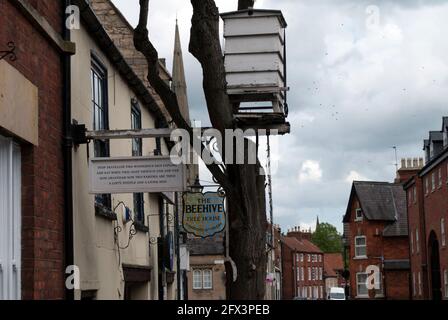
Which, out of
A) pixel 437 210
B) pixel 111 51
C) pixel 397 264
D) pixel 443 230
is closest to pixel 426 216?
pixel 437 210

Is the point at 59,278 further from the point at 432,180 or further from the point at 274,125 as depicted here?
the point at 432,180

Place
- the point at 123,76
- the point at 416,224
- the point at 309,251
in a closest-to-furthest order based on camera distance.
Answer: the point at 123,76, the point at 416,224, the point at 309,251

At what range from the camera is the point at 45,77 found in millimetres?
9336

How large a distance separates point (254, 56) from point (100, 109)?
142 inches

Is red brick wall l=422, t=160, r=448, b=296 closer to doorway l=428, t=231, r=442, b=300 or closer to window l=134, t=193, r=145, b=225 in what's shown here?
doorway l=428, t=231, r=442, b=300

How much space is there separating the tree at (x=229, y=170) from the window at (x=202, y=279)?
48484mm

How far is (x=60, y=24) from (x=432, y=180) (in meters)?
37.8

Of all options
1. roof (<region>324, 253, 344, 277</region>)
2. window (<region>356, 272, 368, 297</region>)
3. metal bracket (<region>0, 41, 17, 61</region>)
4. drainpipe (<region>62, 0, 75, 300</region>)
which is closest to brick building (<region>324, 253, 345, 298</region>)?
roof (<region>324, 253, 344, 277</region>)

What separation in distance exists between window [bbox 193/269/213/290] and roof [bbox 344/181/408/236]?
41.1 ft

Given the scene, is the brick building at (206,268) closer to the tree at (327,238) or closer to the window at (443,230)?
the window at (443,230)

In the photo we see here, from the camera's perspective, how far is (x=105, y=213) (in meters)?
12.0

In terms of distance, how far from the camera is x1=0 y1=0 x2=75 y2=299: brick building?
8.12 metres

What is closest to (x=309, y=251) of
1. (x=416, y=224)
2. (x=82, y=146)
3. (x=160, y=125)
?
(x=416, y=224)

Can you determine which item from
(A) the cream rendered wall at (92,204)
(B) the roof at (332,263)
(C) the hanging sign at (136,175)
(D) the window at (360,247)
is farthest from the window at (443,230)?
(B) the roof at (332,263)
